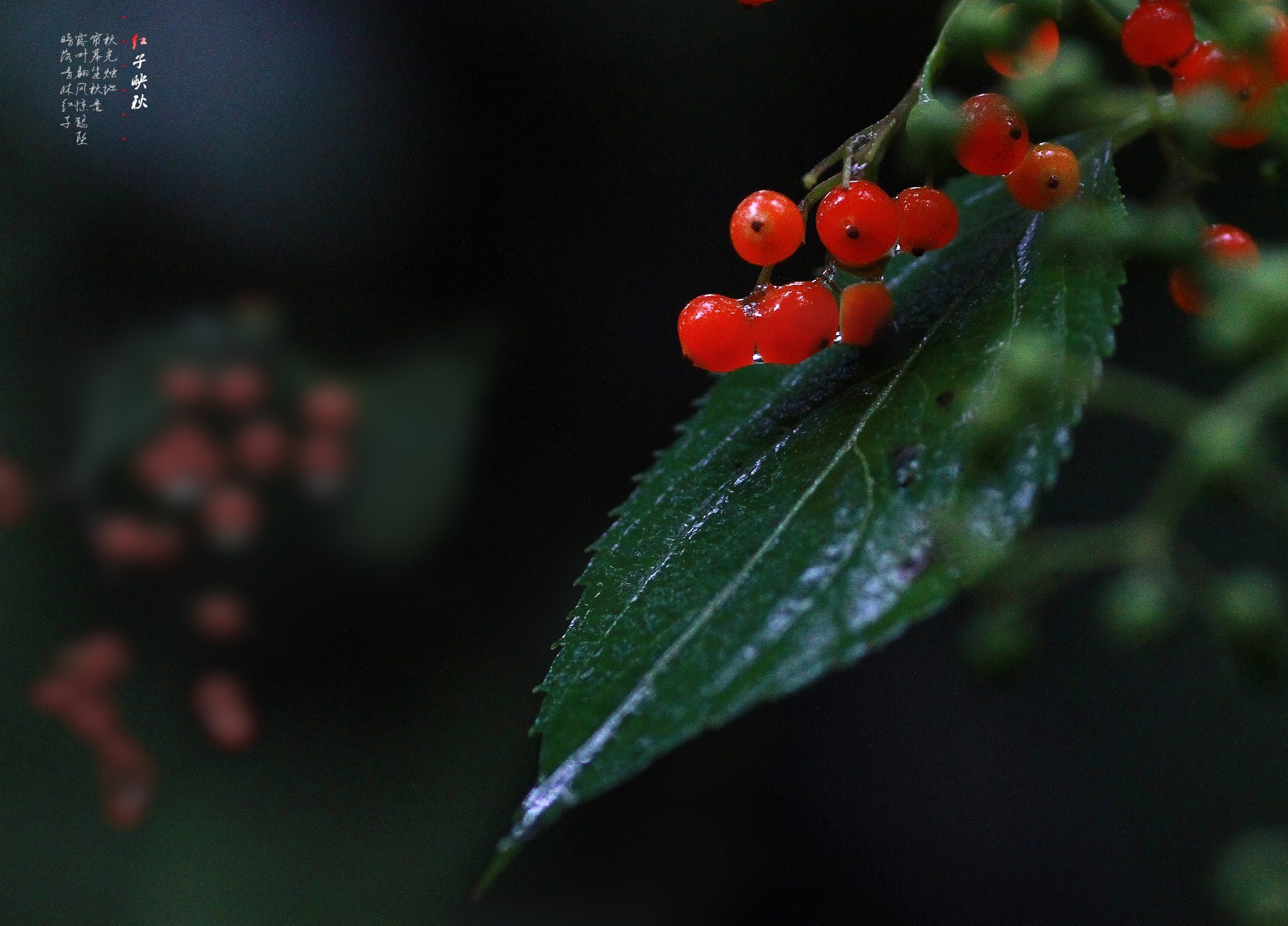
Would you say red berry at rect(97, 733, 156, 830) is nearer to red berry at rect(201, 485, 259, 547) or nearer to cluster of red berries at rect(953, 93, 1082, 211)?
red berry at rect(201, 485, 259, 547)

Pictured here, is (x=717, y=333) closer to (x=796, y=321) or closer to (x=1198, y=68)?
(x=796, y=321)

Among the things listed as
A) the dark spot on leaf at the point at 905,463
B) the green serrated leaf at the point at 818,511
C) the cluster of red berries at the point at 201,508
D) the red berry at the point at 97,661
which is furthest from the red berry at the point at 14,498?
the dark spot on leaf at the point at 905,463

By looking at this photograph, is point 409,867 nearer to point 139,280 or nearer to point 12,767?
point 12,767

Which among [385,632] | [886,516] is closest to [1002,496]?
[886,516]

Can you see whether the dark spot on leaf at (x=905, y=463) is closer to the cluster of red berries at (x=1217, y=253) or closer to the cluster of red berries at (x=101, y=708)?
the cluster of red berries at (x=1217, y=253)

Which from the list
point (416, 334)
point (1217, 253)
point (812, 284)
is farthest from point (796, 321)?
point (416, 334)

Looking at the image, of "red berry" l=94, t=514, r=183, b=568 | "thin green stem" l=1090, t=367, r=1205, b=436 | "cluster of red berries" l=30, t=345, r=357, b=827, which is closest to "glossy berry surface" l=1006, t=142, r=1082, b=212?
"thin green stem" l=1090, t=367, r=1205, b=436
